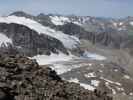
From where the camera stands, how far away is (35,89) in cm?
4000

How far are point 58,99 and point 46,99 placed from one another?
1733 millimetres

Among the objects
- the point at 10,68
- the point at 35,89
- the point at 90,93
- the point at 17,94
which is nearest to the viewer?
the point at 17,94

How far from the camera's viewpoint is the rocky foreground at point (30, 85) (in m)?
37.5

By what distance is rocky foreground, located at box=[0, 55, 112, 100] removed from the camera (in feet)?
123

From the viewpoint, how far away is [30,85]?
40406 millimetres

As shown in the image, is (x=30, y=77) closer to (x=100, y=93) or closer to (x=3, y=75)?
(x=3, y=75)

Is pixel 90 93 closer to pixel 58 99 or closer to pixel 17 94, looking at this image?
pixel 58 99

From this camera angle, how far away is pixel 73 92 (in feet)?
145

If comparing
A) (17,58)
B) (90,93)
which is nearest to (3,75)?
(17,58)

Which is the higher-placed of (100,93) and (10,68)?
(10,68)

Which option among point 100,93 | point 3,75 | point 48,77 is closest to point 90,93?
point 100,93

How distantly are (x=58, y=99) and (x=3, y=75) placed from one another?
624 centimetres

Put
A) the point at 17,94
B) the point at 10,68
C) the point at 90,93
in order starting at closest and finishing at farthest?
1. the point at 17,94
2. the point at 10,68
3. the point at 90,93

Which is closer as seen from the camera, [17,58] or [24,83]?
[24,83]
